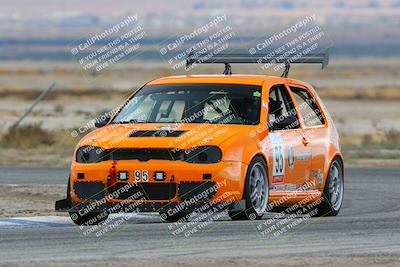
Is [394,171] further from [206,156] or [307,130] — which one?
[206,156]

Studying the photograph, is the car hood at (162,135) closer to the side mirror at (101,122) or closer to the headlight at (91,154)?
the headlight at (91,154)

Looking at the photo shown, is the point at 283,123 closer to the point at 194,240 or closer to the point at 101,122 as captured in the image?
the point at 101,122

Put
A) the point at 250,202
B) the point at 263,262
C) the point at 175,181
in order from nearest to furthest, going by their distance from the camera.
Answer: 1. the point at 263,262
2. the point at 175,181
3. the point at 250,202

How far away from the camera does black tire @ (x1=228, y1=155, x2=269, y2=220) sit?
1389 cm

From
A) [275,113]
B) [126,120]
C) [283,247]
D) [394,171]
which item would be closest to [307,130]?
[275,113]

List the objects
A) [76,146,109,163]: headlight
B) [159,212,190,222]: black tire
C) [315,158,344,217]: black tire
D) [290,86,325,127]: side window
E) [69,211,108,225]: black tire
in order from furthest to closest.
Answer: [290,86,325,127]: side window, [315,158,344,217]: black tire, [159,212,190,222]: black tire, [69,211,108,225]: black tire, [76,146,109,163]: headlight

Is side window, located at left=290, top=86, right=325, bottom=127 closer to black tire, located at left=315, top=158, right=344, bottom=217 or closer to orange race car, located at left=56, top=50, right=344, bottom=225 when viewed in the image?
orange race car, located at left=56, top=50, right=344, bottom=225

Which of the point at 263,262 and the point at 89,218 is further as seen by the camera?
the point at 89,218

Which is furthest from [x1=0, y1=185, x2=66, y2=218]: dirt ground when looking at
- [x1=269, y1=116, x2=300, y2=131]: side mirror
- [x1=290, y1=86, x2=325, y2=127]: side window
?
[x1=290, y1=86, x2=325, y2=127]: side window

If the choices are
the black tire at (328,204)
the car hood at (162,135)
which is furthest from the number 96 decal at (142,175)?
the black tire at (328,204)

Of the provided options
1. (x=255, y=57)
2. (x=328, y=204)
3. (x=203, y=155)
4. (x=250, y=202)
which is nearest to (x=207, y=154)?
(x=203, y=155)

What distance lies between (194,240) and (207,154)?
1.72 meters

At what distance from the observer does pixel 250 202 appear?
13953 millimetres

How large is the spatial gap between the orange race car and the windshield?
0.04 feet
